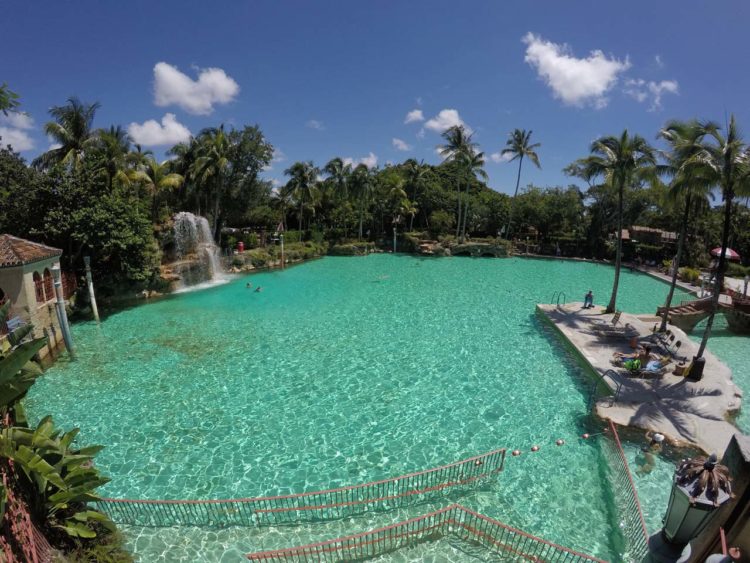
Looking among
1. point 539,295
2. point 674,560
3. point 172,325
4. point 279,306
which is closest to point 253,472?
point 674,560

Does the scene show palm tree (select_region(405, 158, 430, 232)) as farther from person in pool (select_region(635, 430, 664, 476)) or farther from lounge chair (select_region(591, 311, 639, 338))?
person in pool (select_region(635, 430, 664, 476))

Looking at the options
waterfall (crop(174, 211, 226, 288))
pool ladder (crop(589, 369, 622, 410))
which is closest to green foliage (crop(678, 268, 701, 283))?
pool ladder (crop(589, 369, 622, 410))

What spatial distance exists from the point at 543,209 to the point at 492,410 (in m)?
44.7

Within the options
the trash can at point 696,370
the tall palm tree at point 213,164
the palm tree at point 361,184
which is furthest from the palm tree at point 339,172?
the trash can at point 696,370

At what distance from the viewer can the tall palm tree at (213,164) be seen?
34.8 m

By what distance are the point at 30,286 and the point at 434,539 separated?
18.0 meters

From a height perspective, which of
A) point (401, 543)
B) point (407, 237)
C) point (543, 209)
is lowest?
point (401, 543)

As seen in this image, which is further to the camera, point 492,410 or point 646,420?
point 492,410

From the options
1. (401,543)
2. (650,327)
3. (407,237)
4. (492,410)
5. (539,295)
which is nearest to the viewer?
(401,543)

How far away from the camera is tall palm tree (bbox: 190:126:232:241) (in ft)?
114

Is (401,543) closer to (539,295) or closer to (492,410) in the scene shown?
(492,410)

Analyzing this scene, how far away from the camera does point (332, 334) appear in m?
19.5

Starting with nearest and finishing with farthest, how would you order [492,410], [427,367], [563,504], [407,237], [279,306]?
[563,504] < [492,410] < [427,367] < [279,306] < [407,237]

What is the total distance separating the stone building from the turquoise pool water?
165cm
